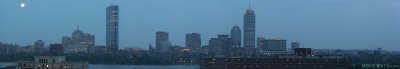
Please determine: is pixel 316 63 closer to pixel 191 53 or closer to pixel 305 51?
pixel 305 51

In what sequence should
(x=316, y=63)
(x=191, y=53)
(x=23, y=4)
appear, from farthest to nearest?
(x=191, y=53) < (x=316, y=63) < (x=23, y=4)

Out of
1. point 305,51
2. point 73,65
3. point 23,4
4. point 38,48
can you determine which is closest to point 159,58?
point 38,48

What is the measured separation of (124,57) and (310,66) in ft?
93.1

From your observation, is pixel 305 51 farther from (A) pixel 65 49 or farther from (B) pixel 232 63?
(A) pixel 65 49

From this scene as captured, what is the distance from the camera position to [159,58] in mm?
47500

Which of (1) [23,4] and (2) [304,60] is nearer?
(1) [23,4]

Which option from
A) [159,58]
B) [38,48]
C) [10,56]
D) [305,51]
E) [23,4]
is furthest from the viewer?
[159,58]

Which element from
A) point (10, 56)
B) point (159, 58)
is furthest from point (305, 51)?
point (159, 58)

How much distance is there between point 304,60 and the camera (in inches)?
875

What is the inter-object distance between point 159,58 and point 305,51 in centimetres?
2446

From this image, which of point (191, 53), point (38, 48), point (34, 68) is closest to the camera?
point (34, 68)

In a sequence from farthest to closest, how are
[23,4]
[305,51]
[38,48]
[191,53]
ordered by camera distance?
[191,53] → [38,48] → [305,51] → [23,4]

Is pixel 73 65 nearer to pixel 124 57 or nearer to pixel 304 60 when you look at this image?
pixel 304 60

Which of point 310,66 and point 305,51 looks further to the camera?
point 305,51
